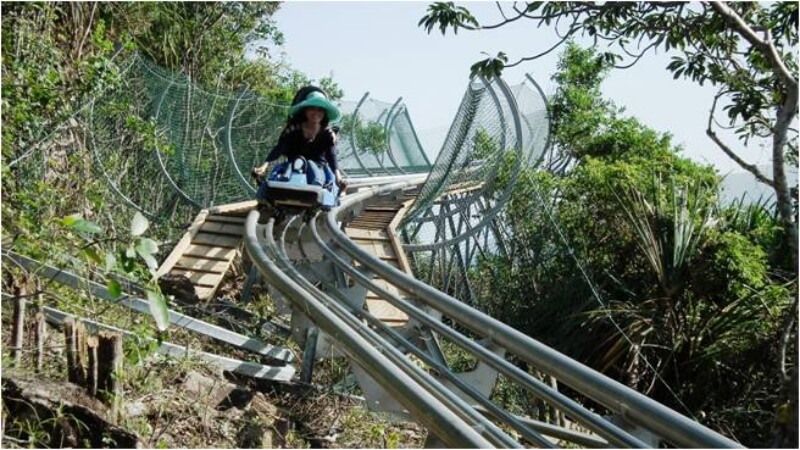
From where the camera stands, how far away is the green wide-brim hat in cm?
708

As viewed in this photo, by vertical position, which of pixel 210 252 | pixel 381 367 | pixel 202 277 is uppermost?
pixel 210 252

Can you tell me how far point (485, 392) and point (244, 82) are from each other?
1299cm

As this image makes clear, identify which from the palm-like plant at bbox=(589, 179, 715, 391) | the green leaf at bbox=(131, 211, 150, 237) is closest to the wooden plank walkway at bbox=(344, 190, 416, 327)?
the palm-like plant at bbox=(589, 179, 715, 391)

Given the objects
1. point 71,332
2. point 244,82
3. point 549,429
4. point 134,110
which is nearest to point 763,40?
point 549,429

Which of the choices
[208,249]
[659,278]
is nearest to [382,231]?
[208,249]

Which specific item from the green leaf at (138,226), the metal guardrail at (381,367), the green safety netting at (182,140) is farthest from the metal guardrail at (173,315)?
the green safety netting at (182,140)

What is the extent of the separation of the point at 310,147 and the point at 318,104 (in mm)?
361

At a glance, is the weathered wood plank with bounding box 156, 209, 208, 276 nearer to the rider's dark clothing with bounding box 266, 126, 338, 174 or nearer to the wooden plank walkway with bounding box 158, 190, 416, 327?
the wooden plank walkway with bounding box 158, 190, 416, 327

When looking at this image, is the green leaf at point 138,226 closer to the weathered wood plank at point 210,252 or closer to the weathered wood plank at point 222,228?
the weathered wood plank at point 210,252

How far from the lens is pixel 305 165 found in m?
7.04

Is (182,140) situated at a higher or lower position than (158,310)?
higher

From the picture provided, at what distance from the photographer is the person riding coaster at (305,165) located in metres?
6.81

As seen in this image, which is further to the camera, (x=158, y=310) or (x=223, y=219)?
(x=223, y=219)

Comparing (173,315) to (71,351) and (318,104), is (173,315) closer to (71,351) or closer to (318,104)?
(71,351)
